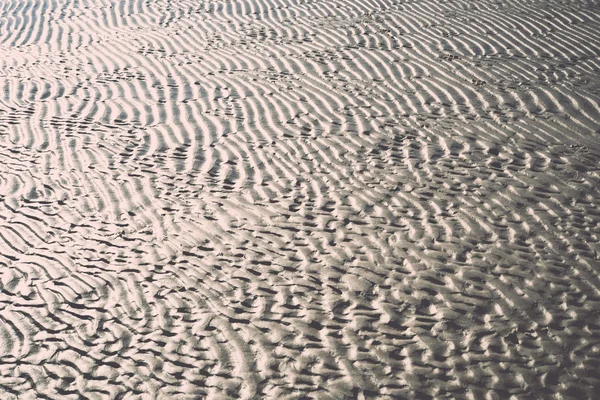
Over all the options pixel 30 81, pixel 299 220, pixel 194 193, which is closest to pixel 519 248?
pixel 299 220

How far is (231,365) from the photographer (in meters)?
4.22

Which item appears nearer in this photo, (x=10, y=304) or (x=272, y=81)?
(x=10, y=304)

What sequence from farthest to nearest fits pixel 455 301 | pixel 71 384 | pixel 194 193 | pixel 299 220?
pixel 194 193
pixel 299 220
pixel 455 301
pixel 71 384

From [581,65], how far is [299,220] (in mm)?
5085

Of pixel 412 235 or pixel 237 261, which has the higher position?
pixel 412 235

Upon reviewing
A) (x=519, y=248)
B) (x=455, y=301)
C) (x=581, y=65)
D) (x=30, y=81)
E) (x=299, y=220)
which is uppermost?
(x=581, y=65)

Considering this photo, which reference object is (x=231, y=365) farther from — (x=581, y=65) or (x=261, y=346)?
(x=581, y=65)

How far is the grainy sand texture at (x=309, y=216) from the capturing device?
13.8ft

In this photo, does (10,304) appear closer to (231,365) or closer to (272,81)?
(231,365)

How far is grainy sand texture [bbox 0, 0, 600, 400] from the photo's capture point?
13.8 feet

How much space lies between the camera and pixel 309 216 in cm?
575

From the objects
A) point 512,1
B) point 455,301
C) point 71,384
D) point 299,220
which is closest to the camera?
point 71,384

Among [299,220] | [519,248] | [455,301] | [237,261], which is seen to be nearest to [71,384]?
[237,261]

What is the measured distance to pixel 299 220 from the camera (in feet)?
18.7
